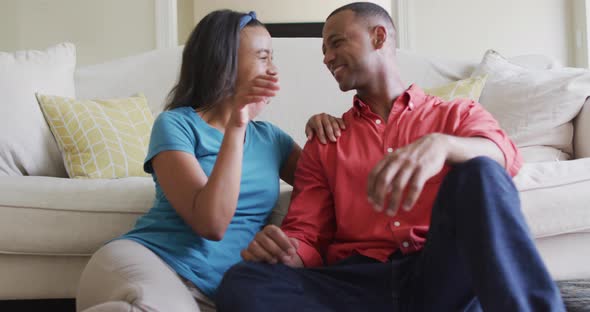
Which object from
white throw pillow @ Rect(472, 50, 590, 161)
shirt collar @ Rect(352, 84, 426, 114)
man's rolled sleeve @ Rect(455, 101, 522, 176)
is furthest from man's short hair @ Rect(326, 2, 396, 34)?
white throw pillow @ Rect(472, 50, 590, 161)

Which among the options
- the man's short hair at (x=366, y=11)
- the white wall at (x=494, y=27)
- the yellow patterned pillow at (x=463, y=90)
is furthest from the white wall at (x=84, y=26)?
the man's short hair at (x=366, y=11)

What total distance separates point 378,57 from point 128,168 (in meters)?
0.99

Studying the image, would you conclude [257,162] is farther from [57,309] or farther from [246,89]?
[57,309]

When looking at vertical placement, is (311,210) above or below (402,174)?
below

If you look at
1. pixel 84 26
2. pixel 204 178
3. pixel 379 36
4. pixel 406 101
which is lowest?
pixel 204 178

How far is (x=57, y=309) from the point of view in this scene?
69.2 inches

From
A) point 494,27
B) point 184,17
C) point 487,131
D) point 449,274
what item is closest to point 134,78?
point 487,131

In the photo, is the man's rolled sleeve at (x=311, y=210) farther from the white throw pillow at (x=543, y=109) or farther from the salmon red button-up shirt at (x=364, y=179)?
the white throw pillow at (x=543, y=109)

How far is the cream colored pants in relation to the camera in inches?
35.6

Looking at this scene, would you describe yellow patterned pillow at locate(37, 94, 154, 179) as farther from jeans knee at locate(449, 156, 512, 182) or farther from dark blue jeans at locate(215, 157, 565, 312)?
jeans knee at locate(449, 156, 512, 182)

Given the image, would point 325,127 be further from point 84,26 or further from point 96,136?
point 84,26

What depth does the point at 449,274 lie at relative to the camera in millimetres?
958

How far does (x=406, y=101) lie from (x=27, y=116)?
4.49 ft

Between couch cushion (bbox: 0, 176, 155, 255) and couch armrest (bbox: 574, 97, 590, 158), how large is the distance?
1365 millimetres
